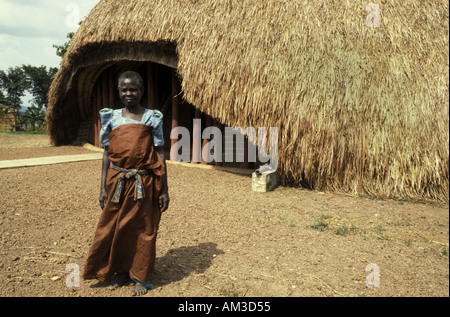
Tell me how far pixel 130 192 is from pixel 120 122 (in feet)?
1.64

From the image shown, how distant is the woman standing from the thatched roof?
10.6ft

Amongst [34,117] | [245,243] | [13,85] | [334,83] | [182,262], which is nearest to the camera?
[182,262]

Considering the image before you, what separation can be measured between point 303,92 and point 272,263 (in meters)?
3.16

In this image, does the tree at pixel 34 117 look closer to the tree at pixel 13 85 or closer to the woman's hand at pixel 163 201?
the tree at pixel 13 85

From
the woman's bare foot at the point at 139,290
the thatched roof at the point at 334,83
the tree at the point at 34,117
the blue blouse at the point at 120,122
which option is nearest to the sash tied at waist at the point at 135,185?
the blue blouse at the point at 120,122

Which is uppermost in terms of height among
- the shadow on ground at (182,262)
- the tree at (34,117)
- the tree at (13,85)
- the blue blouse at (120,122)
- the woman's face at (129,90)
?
the tree at (13,85)

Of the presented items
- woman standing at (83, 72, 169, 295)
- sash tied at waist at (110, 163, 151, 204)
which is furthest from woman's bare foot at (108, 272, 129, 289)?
sash tied at waist at (110, 163, 151, 204)

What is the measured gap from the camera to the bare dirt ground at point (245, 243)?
2.17 metres

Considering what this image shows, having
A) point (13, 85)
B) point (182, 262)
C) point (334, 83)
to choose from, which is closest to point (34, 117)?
point (13, 85)

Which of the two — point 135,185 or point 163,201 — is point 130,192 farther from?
point 163,201

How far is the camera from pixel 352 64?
4.73 metres

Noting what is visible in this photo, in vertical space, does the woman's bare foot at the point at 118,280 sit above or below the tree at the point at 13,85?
below

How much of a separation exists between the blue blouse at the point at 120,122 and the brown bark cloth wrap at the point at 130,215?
5cm

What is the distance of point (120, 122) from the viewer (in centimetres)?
212
